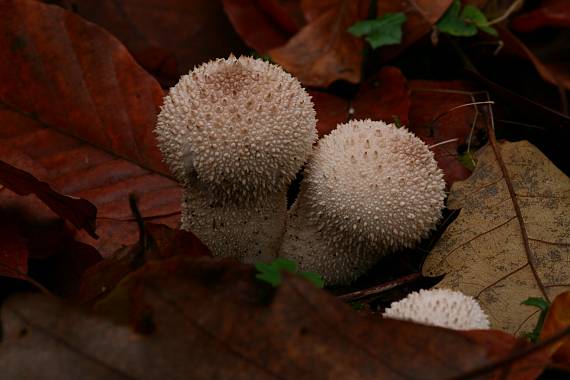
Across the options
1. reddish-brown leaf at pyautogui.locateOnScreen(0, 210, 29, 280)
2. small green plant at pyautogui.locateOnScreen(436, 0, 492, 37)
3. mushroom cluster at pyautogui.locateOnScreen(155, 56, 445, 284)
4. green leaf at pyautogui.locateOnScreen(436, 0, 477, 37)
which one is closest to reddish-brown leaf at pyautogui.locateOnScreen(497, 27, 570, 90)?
small green plant at pyautogui.locateOnScreen(436, 0, 492, 37)

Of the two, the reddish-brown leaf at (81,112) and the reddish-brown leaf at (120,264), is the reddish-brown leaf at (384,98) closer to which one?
the reddish-brown leaf at (81,112)

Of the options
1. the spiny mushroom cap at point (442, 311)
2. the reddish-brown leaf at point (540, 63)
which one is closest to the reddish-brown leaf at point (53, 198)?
the spiny mushroom cap at point (442, 311)

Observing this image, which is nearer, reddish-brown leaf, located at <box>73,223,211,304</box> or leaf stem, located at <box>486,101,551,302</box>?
reddish-brown leaf, located at <box>73,223,211,304</box>

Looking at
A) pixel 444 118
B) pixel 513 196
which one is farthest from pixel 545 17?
pixel 513 196

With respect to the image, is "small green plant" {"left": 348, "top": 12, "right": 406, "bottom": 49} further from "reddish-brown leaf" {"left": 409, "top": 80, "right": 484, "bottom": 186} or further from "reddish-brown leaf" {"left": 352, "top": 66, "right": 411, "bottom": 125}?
"reddish-brown leaf" {"left": 409, "top": 80, "right": 484, "bottom": 186}

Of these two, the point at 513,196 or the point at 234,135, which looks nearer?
the point at 234,135

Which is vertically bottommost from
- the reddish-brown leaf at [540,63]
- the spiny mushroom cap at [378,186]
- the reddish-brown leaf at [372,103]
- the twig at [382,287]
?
the twig at [382,287]

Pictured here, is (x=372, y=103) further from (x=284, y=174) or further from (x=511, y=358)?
(x=511, y=358)
